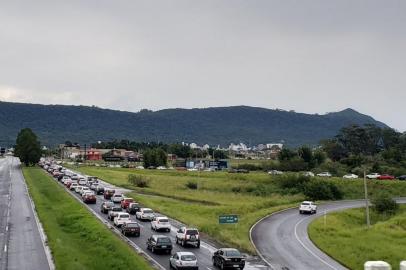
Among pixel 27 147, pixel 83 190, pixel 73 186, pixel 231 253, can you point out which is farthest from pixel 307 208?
pixel 27 147

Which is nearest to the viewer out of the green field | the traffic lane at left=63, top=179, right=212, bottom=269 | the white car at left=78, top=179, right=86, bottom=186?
the traffic lane at left=63, top=179, right=212, bottom=269

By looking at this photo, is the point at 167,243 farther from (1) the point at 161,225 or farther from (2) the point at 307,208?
(2) the point at 307,208

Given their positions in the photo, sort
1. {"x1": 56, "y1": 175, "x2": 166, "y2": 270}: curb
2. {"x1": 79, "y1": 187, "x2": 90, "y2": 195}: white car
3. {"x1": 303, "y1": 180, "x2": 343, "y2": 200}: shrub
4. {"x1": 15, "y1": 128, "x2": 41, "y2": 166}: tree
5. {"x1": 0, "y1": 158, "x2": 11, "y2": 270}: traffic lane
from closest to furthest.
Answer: {"x1": 56, "y1": 175, "x2": 166, "y2": 270}: curb → {"x1": 0, "y1": 158, "x2": 11, "y2": 270}: traffic lane → {"x1": 79, "y1": 187, "x2": 90, "y2": 195}: white car → {"x1": 303, "y1": 180, "x2": 343, "y2": 200}: shrub → {"x1": 15, "y1": 128, "x2": 41, "y2": 166}: tree

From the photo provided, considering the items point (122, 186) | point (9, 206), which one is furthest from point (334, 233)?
point (122, 186)

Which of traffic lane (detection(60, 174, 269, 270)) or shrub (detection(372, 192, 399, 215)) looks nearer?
traffic lane (detection(60, 174, 269, 270))

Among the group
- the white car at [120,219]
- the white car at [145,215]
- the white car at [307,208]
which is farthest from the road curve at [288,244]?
the white car at [120,219]

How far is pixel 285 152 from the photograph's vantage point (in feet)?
572

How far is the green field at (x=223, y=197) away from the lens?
57750 millimetres

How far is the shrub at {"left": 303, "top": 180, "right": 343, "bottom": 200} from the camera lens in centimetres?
9975

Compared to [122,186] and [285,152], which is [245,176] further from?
[285,152]

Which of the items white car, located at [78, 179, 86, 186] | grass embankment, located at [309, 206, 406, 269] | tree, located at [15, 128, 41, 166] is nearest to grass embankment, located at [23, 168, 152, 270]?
grass embankment, located at [309, 206, 406, 269]

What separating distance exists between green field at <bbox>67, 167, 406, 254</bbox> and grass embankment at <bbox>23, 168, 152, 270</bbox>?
1000 cm

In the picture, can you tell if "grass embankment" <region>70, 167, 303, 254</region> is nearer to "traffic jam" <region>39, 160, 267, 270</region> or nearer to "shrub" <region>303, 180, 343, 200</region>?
"traffic jam" <region>39, 160, 267, 270</region>

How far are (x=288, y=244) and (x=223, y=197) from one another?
142 feet
